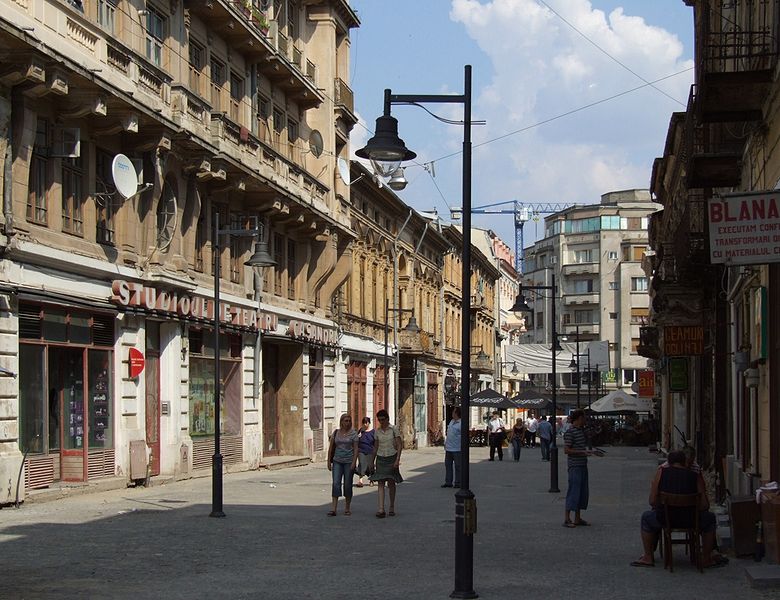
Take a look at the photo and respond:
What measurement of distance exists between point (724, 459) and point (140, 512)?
36.6 feet

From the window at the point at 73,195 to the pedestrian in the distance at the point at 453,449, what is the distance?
848 centimetres

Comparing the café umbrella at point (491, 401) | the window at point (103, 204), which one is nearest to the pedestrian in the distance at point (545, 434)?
the café umbrella at point (491, 401)

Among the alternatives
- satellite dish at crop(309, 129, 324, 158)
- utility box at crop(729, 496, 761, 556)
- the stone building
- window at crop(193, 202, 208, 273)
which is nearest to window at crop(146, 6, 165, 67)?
the stone building

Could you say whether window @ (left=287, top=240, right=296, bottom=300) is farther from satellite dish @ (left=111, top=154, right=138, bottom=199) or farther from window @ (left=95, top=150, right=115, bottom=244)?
satellite dish @ (left=111, top=154, right=138, bottom=199)

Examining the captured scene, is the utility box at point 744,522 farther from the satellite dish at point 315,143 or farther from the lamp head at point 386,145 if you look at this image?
the satellite dish at point 315,143

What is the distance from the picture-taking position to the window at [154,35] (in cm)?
2684

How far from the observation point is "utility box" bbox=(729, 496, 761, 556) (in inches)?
530

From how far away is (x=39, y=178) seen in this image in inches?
862

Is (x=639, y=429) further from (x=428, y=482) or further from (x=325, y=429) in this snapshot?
(x=428, y=482)

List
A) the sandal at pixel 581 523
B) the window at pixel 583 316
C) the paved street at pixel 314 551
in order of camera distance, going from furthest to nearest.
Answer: the window at pixel 583 316, the sandal at pixel 581 523, the paved street at pixel 314 551

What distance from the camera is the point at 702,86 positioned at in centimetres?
1417

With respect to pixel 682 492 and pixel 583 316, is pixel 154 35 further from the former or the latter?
pixel 583 316

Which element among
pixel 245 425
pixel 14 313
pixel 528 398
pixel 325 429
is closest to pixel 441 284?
pixel 528 398

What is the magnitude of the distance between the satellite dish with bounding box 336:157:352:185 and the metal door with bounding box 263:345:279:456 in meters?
7.08
